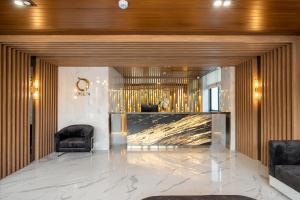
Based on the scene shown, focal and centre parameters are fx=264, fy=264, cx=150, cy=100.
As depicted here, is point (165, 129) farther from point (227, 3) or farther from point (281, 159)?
point (227, 3)

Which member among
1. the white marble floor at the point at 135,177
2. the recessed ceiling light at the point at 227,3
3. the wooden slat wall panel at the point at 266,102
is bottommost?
the white marble floor at the point at 135,177

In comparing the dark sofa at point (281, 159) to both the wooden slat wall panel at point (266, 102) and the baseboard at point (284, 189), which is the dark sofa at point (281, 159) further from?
the wooden slat wall panel at point (266, 102)

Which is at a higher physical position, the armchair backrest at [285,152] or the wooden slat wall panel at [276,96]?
the wooden slat wall panel at [276,96]

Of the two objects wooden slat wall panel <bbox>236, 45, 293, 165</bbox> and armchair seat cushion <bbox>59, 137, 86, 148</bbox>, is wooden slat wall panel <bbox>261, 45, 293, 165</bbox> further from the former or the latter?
armchair seat cushion <bbox>59, 137, 86, 148</bbox>

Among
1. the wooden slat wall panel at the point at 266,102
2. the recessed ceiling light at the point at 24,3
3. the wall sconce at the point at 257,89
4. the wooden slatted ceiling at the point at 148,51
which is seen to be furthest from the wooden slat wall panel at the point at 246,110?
the recessed ceiling light at the point at 24,3

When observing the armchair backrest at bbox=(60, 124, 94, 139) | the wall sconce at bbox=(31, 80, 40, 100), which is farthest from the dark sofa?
the wall sconce at bbox=(31, 80, 40, 100)

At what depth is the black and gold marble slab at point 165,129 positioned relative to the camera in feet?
28.3

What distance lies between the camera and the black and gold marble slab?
862cm

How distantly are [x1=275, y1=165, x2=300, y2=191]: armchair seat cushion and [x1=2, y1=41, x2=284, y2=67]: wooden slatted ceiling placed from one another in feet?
8.09

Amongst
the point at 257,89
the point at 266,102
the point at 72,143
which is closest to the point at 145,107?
the point at 72,143

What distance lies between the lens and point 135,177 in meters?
5.28

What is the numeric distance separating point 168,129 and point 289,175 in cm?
495

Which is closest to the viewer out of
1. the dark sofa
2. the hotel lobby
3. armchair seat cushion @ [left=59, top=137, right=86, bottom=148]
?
the hotel lobby

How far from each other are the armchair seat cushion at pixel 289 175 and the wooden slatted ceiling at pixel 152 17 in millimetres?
2363
